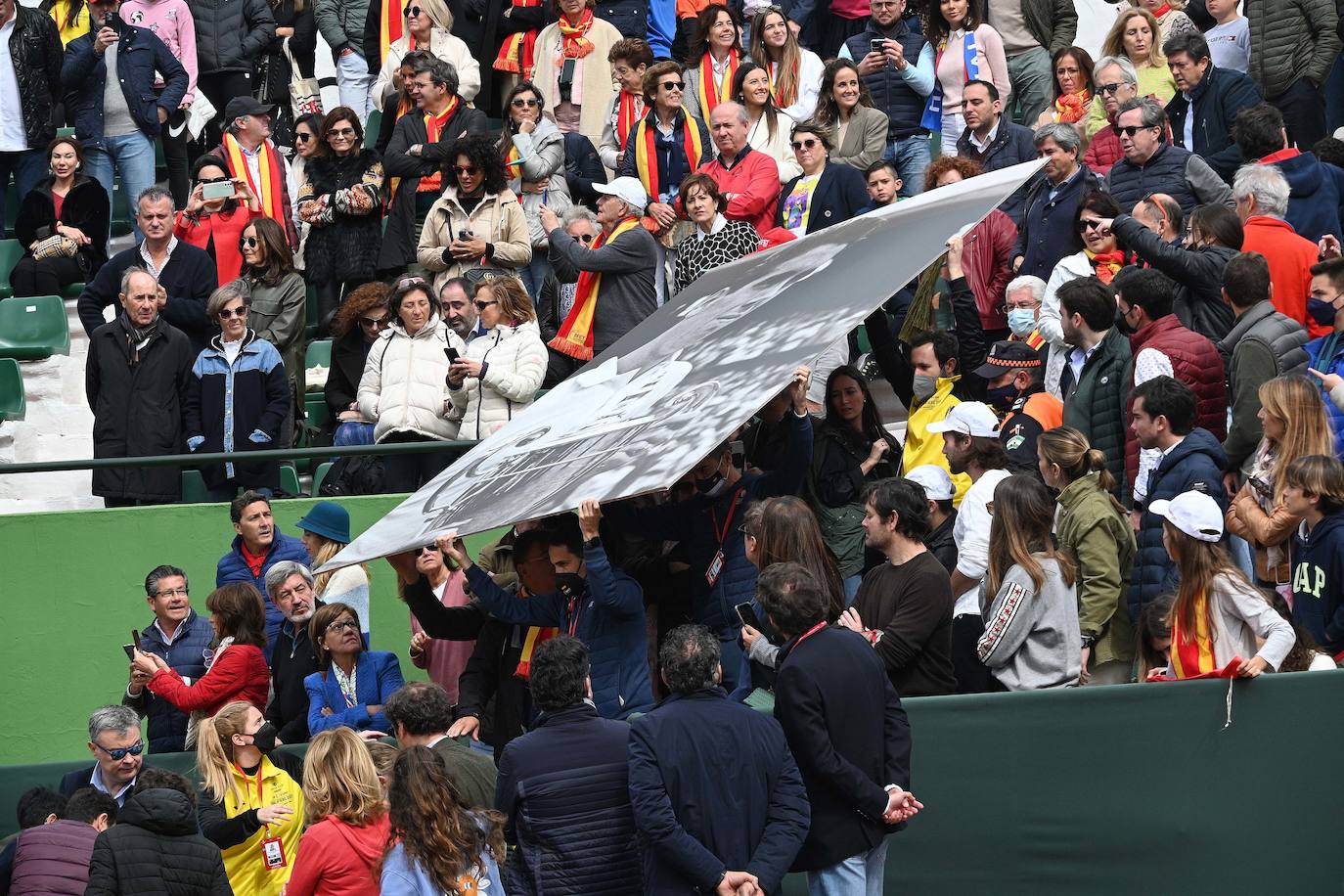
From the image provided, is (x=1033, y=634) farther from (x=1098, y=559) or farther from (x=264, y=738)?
(x=264, y=738)

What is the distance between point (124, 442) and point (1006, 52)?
26.2 feet

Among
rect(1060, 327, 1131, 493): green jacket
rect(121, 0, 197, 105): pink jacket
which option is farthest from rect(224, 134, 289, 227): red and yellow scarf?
rect(1060, 327, 1131, 493): green jacket

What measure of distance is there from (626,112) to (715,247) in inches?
153

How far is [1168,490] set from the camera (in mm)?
8680

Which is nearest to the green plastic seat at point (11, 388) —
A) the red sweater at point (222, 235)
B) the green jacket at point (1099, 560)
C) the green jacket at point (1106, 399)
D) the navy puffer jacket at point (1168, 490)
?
the red sweater at point (222, 235)

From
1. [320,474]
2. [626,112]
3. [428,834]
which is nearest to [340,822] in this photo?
[428,834]

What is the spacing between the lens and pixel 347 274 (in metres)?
14.2

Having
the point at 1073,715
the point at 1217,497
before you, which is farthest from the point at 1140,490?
the point at 1073,715

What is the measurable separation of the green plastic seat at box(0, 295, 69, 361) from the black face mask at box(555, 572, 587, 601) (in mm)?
7749

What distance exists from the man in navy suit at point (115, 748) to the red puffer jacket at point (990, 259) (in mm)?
5819

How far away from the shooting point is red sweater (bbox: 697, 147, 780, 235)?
497 inches

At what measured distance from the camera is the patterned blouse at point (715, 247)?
11.2 meters

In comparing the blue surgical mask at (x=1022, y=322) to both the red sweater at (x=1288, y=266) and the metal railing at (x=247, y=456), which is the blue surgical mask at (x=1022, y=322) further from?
the metal railing at (x=247, y=456)

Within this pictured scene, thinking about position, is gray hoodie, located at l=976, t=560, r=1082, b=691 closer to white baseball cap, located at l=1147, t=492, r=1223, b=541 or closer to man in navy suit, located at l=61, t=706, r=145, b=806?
white baseball cap, located at l=1147, t=492, r=1223, b=541
